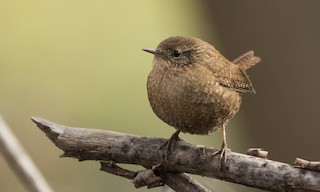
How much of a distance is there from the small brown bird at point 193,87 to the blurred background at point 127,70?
352 millimetres

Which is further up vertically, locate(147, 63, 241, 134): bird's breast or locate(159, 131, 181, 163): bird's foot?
locate(147, 63, 241, 134): bird's breast

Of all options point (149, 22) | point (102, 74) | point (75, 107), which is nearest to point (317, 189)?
point (75, 107)

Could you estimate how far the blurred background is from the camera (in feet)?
16.2

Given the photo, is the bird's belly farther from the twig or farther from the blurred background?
the twig

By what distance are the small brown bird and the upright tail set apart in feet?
0.65

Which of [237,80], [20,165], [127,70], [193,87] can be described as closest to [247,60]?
[237,80]

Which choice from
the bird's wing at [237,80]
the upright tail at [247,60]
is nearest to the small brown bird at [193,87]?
the bird's wing at [237,80]

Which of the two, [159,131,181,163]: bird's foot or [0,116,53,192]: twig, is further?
[159,131,181,163]: bird's foot

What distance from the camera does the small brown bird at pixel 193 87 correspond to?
167 inches

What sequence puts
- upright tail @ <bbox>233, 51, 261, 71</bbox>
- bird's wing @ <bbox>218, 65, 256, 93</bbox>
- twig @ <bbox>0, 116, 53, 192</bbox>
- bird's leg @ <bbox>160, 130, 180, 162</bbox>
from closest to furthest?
twig @ <bbox>0, 116, 53, 192</bbox> < bird's leg @ <bbox>160, 130, 180, 162</bbox> < bird's wing @ <bbox>218, 65, 256, 93</bbox> < upright tail @ <bbox>233, 51, 261, 71</bbox>

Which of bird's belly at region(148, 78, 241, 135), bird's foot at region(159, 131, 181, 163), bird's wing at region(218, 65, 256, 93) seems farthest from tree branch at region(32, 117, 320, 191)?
bird's wing at region(218, 65, 256, 93)

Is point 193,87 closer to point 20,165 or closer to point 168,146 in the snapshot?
point 168,146

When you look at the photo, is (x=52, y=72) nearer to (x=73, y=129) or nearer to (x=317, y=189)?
(x=73, y=129)

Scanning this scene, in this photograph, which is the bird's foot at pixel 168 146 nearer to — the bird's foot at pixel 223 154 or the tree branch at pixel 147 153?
the tree branch at pixel 147 153
